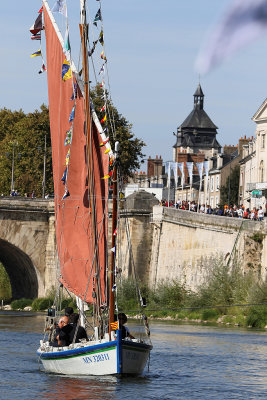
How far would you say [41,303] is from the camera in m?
75.5

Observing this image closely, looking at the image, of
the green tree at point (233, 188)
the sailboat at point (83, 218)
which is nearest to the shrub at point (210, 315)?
the sailboat at point (83, 218)

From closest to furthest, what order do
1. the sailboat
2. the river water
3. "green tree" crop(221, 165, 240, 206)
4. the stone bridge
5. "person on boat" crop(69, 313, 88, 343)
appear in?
the river water, the sailboat, "person on boat" crop(69, 313, 88, 343), the stone bridge, "green tree" crop(221, 165, 240, 206)

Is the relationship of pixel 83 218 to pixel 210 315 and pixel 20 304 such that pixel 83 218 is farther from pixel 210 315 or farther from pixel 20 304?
pixel 20 304

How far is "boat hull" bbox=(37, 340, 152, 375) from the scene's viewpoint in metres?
31.7

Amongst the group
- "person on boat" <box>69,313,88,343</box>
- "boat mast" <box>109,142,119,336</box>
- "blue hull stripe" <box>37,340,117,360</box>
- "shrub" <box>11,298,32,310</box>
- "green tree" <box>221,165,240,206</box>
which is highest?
"green tree" <box>221,165,240,206</box>

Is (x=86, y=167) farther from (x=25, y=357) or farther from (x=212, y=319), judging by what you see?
(x=212, y=319)

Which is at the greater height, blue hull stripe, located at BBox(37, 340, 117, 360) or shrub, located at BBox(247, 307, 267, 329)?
blue hull stripe, located at BBox(37, 340, 117, 360)

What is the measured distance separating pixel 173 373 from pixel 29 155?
60980mm

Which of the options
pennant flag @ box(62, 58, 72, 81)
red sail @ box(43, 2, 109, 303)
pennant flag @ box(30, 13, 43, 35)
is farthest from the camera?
pennant flag @ box(30, 13, 43, 35)

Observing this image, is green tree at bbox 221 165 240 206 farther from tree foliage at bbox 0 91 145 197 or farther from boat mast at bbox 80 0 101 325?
boat mast at bbox 80 0 101 325

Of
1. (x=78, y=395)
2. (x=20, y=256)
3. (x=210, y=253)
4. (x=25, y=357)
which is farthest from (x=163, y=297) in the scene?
(x=78, y=395)

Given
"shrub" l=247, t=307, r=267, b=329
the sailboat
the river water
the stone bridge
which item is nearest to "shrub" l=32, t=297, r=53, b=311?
the stone bridge

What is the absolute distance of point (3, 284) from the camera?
3757 inches

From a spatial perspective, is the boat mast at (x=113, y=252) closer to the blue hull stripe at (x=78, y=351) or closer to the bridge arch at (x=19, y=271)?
the blue hull stripe at (x=78, y=351)
